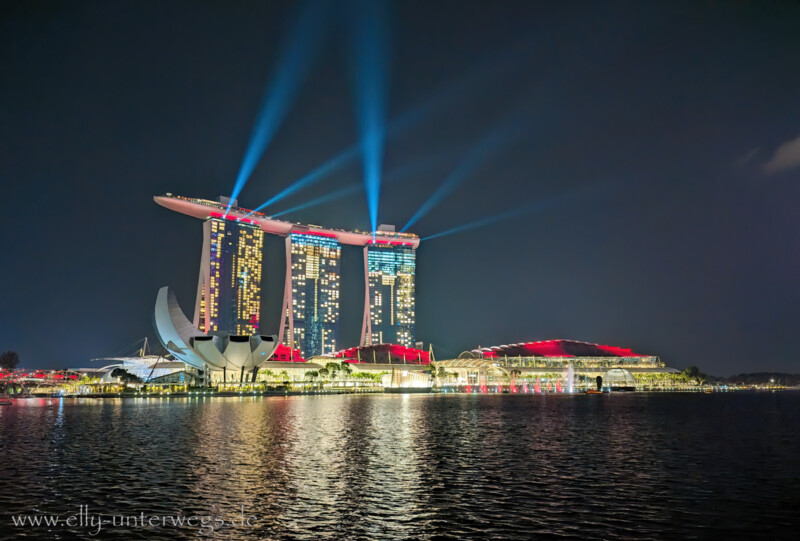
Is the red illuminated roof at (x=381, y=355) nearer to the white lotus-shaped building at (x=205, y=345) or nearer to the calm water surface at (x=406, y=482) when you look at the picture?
the white lotus-shaped building at (x=205, y=345)

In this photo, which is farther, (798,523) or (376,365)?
(376,365)

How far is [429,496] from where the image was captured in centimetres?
2323

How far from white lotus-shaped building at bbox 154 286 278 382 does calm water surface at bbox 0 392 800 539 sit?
76919 millimetres

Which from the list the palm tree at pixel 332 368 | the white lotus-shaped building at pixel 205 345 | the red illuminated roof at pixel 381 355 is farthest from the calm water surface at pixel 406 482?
the red illuminated roof at pixel 381 355

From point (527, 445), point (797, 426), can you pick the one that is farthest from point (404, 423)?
point (797, 426)

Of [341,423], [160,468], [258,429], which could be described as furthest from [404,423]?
[160,468]

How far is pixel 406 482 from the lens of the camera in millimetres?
25953

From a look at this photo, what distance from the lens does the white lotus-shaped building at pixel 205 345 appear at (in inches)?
4833

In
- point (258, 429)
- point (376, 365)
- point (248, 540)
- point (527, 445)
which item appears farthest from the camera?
point (376, 365)

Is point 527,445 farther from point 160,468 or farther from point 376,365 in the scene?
point 376,365

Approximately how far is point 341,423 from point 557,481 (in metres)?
29.7

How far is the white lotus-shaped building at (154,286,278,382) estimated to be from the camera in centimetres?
12275

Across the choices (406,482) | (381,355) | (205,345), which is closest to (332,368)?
(381,355)

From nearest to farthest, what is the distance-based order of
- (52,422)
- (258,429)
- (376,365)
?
(258,429) < (52,422) < (376,365)
